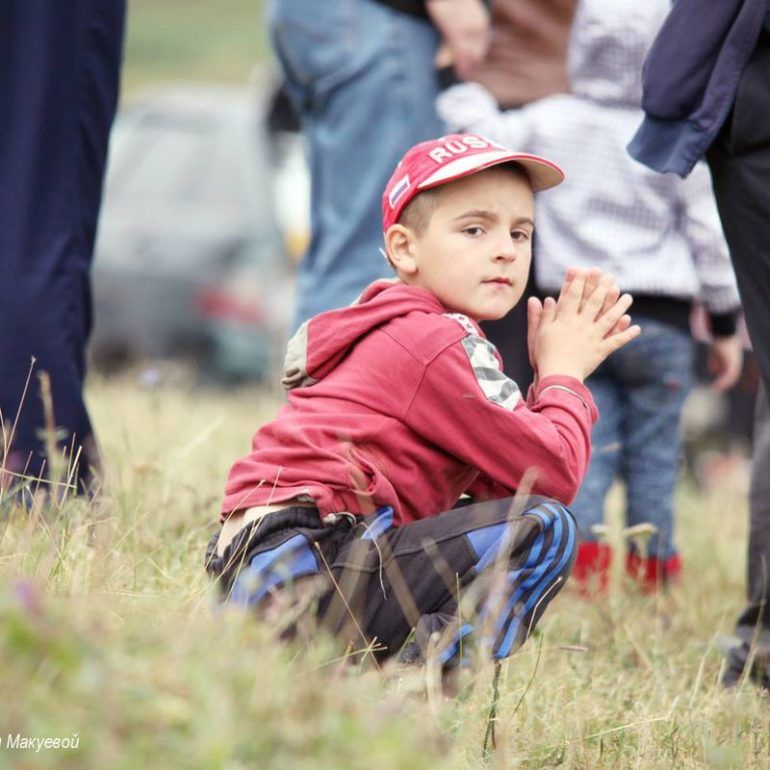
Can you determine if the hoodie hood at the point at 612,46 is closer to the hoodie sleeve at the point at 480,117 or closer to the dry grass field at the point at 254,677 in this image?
the hoodie sleeve at the point at 480,117

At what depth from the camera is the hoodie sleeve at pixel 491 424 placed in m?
2.52

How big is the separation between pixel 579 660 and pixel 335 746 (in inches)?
62.5

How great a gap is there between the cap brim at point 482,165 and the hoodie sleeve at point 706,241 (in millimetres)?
1215

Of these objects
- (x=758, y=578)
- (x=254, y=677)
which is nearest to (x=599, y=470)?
(x=758, y=578)

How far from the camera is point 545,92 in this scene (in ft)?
12.9

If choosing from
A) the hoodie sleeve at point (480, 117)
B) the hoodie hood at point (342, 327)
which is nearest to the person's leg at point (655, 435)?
the hoodie sleeve at point (480, 117)

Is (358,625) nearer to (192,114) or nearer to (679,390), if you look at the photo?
(679,390)

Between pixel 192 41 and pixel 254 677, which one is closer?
pixel 254 677

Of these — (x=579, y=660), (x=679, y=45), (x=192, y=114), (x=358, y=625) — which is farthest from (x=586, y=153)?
(x=192, y=114)

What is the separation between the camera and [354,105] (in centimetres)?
403

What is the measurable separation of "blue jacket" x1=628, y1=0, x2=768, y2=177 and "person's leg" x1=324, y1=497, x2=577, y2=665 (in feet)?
2.50

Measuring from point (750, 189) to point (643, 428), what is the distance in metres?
1.44

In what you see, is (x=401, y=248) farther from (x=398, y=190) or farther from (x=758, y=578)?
(x=758, y=578)

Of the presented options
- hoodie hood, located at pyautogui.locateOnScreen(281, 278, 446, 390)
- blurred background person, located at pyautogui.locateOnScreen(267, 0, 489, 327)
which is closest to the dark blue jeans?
blurred background person, located at pyautogui.locateOnScreen(267, 0, 489, 327)
